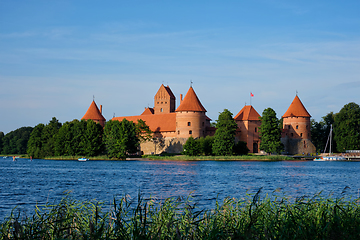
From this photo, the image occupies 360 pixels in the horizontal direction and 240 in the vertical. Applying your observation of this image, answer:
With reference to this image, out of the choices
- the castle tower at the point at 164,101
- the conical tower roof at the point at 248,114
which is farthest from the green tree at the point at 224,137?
the castle tower at the point at 164,101

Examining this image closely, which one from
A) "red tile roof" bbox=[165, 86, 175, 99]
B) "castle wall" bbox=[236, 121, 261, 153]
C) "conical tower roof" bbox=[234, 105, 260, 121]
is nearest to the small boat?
"castle wall" bbox=[236, 121, 261, 153]

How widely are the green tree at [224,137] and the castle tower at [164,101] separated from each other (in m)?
25.8

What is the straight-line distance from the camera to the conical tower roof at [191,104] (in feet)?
213

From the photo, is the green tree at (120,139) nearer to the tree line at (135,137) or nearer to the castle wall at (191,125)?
the tree line at (135,137)

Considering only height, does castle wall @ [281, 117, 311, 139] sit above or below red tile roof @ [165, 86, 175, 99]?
below

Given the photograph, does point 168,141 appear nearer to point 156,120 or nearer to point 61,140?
point 156,120

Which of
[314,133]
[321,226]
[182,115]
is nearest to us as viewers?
[321,226]

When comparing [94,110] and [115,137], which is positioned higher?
[94,110]

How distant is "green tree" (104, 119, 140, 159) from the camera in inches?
2235

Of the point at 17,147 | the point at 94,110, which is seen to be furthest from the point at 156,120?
the point at 17,147

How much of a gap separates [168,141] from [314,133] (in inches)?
1033

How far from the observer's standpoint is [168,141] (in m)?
68.6

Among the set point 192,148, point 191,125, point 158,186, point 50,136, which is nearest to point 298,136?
point 191,125

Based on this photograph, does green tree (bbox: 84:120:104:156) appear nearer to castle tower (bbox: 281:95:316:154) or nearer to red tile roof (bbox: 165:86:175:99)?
red tile roof (bbox: 165:86:175:99)
